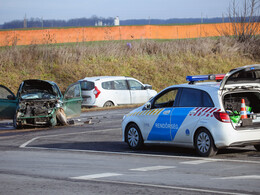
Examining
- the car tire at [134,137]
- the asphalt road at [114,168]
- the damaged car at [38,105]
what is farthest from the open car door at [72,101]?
the car tire at [134,137]

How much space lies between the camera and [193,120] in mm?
12062

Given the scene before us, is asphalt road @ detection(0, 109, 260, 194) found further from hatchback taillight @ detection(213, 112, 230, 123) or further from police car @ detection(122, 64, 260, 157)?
hatchback taillight @ detection(213, 112, 230, 123)

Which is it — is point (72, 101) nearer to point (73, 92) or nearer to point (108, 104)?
point (73, 92)

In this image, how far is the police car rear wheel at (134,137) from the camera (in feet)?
45.1

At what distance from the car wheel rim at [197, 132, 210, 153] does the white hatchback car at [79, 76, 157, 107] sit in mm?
15322

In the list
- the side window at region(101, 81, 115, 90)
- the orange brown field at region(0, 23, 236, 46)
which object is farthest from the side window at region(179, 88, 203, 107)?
the orange brown field at region(0, 23, 236, 46)

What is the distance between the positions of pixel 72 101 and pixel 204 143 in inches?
408

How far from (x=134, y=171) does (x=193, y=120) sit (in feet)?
7.59

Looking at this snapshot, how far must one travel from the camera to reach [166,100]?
45.7 ft

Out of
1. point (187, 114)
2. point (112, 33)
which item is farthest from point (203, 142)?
point (112, 33)

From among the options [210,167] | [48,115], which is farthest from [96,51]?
[210,167]

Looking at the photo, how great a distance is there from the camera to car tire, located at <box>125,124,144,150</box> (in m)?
13.8

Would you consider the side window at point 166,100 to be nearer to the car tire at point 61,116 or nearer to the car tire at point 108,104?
the car tire at point 61,116

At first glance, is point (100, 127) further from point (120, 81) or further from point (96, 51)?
point (96, 51)
